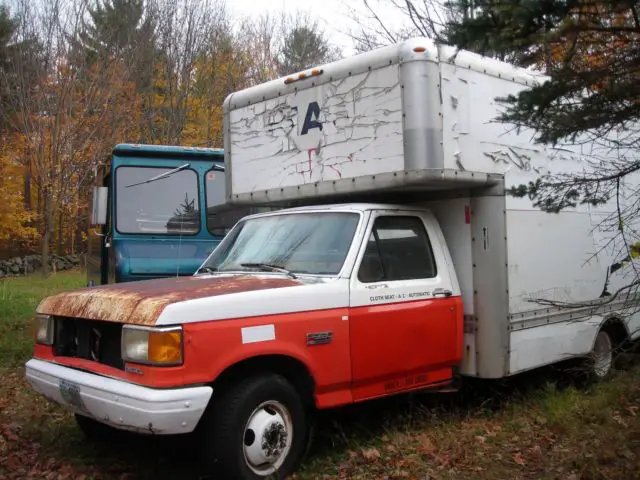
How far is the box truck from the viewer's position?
405 centimetres

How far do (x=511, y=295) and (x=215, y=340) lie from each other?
2.73m

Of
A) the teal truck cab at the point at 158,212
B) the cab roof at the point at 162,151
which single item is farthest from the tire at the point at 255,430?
the cab roof at the point at 162,151

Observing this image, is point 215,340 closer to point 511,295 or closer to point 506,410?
point 511,295

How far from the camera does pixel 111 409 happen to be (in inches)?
A: 156

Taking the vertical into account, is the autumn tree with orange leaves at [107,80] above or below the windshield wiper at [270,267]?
above

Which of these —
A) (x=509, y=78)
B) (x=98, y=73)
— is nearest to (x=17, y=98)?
(x=98, y=73)

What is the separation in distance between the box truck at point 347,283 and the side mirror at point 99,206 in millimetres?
1986

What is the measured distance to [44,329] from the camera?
4941 millimetres

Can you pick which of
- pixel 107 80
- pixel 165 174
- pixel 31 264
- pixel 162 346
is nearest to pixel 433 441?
pixel 162 346

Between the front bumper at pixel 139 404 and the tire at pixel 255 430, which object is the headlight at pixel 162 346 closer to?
the front bumper at pixel 139 404

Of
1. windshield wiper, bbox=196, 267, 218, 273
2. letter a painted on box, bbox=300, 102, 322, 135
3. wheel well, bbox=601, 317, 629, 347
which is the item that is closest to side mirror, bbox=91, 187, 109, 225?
windshield wiper, bbox=196, 267, 218, 273

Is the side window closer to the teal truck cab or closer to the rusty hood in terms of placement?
the rusty hood

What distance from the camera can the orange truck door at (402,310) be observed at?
480 cm

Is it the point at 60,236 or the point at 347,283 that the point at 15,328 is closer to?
the point at 347,283
